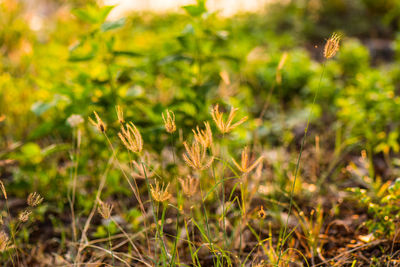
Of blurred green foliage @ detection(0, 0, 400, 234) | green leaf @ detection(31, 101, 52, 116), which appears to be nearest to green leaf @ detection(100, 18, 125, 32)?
blurred green foliage @ detection(0, 0, 400, 234)

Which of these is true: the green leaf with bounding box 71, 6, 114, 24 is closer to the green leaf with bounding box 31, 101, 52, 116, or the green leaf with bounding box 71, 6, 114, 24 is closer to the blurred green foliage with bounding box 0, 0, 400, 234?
the blurred green foliage with bounding box 0, 0, 400, 234

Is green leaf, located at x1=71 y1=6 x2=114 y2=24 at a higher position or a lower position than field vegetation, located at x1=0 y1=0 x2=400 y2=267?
higher

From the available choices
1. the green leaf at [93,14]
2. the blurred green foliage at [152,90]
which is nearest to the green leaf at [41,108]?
the blurred green foliage at [152,90]

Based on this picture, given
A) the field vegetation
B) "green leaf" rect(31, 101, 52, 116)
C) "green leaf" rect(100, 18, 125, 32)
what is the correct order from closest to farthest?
the field vegetation
"green leaf" rect(100, 18, 125, 32)
"green leaf" rect(31, 101, 52, 116)

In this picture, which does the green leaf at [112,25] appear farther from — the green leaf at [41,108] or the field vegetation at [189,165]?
the green leaf at [41,108]

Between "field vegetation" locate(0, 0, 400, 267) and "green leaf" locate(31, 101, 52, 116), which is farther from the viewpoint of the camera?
"green leaf" locate(31, 101, 52, 116)

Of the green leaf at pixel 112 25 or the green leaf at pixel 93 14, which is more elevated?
the green leaf at pixel 93 14

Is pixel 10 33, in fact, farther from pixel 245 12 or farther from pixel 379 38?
pixel 379 38

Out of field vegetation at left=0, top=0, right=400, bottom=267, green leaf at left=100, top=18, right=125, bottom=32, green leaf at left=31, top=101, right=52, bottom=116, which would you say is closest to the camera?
field vegetation at left=0, top=0, right=400, bottom=267

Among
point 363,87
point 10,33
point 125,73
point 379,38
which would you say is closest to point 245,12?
point 379,38

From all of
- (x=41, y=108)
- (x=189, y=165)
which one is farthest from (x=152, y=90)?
(x=189, y=165)

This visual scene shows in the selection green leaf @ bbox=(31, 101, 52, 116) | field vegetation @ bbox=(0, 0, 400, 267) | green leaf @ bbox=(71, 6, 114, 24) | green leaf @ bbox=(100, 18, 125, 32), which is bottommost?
field vegetation @ bbox=(0, 0, 400, 267)

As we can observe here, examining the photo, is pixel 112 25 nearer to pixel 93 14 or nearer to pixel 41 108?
pixel 93 14

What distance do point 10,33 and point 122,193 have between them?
8.69ft
